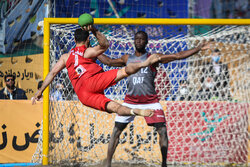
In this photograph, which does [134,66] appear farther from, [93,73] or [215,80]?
[215,80]

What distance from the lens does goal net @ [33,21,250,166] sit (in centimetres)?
630

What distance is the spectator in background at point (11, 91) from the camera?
6.98m

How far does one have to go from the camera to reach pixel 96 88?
4328 mm

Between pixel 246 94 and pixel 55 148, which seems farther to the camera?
pixel 246 94

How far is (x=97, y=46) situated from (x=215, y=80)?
3683 mm

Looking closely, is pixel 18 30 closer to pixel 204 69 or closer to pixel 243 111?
pixel 204 69

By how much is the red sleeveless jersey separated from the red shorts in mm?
90

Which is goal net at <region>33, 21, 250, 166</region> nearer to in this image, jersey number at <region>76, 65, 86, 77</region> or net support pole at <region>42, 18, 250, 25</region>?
net support pole at <region>42, 18, 250, 25</region>

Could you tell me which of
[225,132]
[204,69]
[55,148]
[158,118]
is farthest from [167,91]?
[55,148]

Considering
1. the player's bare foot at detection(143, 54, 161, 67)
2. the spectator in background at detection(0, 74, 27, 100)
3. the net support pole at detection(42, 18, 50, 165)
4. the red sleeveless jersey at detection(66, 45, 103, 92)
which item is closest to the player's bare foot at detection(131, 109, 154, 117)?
the player's bare foot at detection(143, 54, 161, 67)

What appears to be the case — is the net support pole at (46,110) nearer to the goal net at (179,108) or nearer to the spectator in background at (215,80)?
the goal net at (179,108)

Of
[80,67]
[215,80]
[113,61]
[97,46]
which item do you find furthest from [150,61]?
[215,80]

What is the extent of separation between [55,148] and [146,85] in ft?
7.56

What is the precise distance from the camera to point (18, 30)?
24.2 ft
